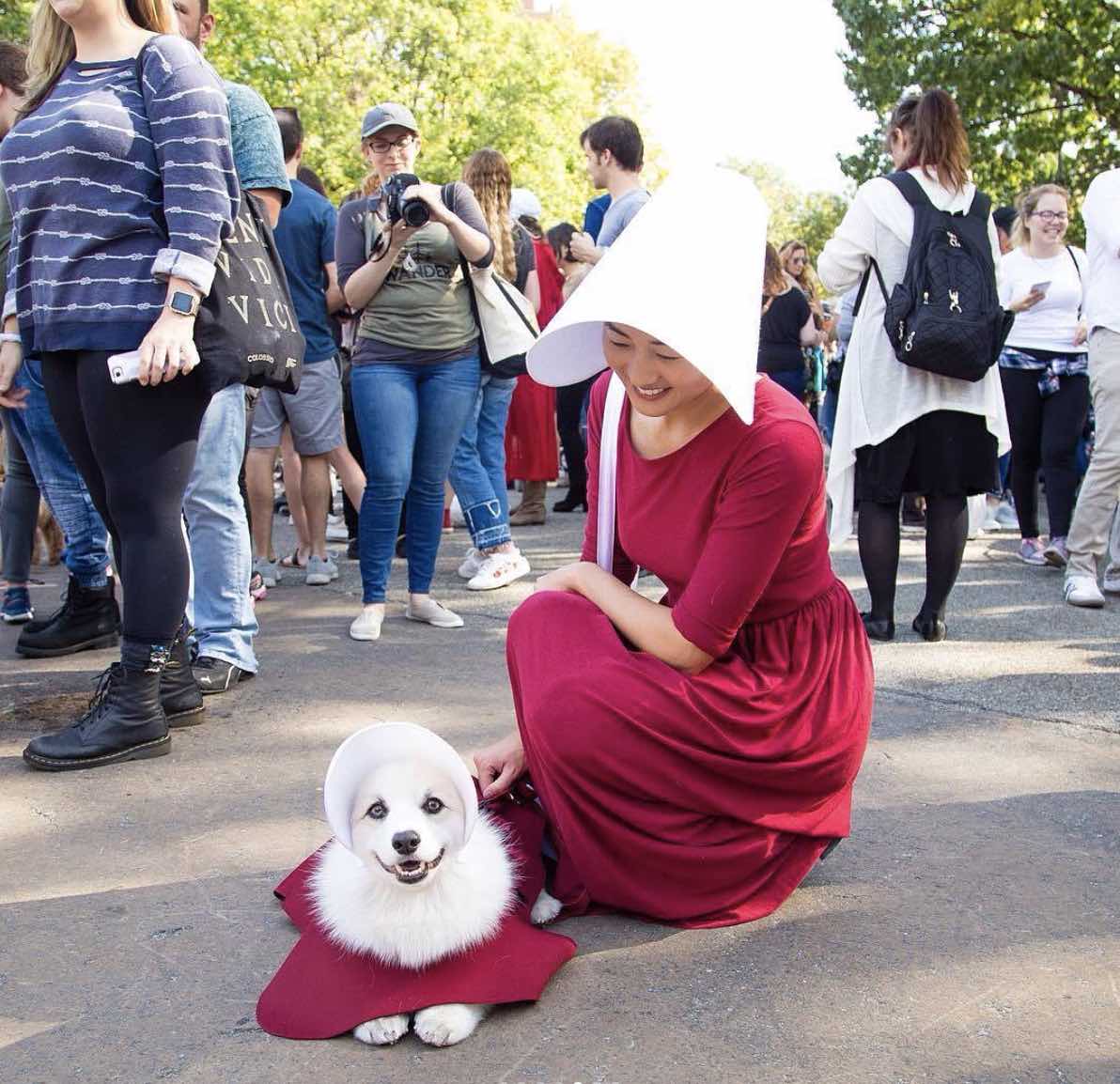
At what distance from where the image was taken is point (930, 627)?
5.70 metres

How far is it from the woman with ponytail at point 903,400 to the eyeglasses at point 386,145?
6.03 ft

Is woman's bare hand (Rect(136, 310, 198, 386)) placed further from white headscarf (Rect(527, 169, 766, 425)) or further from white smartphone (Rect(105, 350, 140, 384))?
white headscarf (Rect(527, 169, 766, 425))

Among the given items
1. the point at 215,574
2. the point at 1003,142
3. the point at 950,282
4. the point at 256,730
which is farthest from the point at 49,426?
Answer: the point at 1003,142

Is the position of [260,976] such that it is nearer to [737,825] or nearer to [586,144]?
[737,825]

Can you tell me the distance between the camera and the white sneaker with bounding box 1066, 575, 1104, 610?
21.2 ft

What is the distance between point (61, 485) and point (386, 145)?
76.6 inches

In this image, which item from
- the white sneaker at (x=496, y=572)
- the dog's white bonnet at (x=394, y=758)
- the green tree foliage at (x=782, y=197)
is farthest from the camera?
the green tree foliage at (x=782, y=197)

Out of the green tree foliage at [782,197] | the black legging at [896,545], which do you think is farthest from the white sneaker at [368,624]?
the green tree foliage at [782,197]

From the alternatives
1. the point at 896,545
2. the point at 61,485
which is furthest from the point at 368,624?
Result: the point at 896,545

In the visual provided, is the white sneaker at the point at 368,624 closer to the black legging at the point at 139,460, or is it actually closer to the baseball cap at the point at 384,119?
the black legging at the point at 139,460

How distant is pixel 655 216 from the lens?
2688 millimetres

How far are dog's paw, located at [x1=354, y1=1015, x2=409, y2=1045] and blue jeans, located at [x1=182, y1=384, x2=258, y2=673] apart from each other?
2325 millimetres

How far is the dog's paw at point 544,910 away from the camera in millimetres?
2902

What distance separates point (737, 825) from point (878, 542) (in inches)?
112
